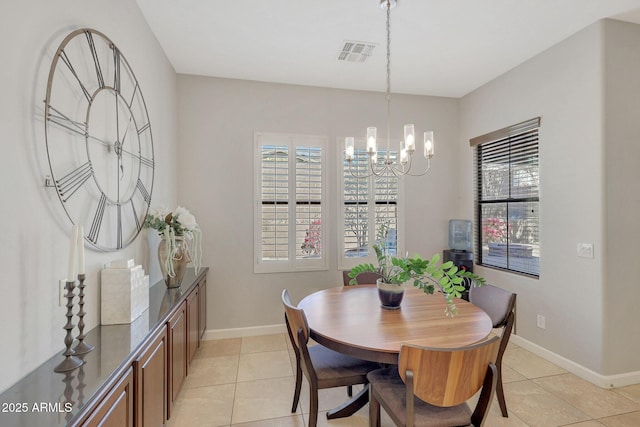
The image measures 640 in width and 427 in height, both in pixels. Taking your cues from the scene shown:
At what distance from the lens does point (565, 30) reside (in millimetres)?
2660

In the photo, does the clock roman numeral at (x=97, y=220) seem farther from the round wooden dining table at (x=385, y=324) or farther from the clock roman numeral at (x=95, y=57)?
the round wooden dining table at (x=385, y=324)

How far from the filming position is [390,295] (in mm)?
2137

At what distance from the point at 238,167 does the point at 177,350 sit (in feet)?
6.88

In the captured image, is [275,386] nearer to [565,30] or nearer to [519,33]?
[519,33]

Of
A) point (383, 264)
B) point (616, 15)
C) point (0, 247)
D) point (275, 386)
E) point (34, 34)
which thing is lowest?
point (275, 386)

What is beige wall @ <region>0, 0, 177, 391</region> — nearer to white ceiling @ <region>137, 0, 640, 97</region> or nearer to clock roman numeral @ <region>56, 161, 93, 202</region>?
clock roman numeral @ <region>56, 161, 93, 202</region>

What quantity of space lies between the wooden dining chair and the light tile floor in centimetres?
78

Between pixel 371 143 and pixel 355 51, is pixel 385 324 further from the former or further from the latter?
pixel 355 51

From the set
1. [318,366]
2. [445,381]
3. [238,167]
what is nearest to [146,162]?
[238,167]

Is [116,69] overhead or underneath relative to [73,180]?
overhead

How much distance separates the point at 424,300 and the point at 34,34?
9.04ft

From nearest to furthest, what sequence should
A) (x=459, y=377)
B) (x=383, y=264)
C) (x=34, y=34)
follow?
(x=34, y=34)
(x=459, y=377)
(x=383, y=264)

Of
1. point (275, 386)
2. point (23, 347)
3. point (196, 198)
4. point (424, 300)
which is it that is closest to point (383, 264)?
point (424, 300)

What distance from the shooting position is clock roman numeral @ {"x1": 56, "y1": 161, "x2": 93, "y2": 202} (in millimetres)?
1391
